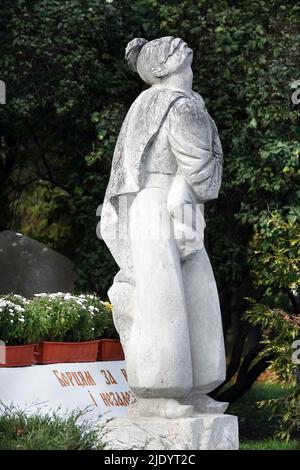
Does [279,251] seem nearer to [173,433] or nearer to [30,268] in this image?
[30,268]

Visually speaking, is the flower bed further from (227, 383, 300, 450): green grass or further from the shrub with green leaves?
(227, 383, 300, 450): green grass

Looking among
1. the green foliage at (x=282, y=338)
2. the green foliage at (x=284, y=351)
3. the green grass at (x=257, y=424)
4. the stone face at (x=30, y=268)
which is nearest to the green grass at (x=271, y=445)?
the green grass at (x=257, y=424)

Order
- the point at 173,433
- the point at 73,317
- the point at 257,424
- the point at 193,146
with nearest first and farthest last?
the point at 173,433
the point at 193,146
the point at 73,317
the point at 257,424

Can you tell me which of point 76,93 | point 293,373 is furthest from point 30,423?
Result: point 76,93

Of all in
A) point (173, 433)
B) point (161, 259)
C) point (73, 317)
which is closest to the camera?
point (173, 433)

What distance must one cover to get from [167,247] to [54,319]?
231cm

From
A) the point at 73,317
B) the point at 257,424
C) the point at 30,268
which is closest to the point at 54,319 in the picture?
the point at 73,317

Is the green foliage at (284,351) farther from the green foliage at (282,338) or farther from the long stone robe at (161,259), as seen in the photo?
the long stone robe at (161,259)

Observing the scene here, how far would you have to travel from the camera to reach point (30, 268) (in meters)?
13.7

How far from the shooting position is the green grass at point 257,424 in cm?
1275

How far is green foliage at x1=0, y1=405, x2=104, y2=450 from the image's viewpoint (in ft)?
25.3

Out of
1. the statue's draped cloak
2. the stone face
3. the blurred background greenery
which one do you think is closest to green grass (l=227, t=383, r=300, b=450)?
the blurred background greenery

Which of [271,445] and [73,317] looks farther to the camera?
[271,445]
